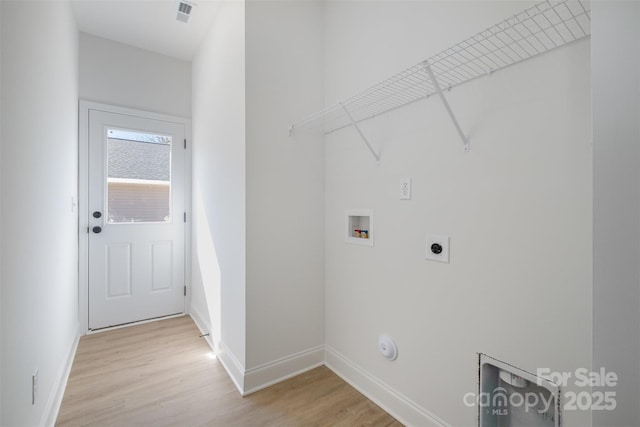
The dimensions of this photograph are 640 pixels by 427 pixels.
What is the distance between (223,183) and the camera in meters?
2.15

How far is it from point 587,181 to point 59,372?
286cm

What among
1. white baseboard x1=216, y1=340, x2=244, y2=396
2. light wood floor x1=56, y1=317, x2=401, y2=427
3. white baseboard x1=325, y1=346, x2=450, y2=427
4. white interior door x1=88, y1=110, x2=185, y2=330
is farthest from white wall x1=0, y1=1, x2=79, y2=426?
white baseboard x1=325, y1=346, x2=450, y2=427

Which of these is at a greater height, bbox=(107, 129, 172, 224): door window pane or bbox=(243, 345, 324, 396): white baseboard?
bbox=(107, 129, 172, 224): door window pane

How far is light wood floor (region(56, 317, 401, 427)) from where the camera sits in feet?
5.05

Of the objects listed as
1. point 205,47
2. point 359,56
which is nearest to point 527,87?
point 359,56

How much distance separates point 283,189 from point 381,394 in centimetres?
140

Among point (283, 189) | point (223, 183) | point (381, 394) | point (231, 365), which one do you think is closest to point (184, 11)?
point (223, 183)

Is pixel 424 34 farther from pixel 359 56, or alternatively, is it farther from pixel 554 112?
pixel 554 112

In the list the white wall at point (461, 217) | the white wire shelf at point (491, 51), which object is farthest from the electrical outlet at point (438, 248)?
the white wire shelf at point (491, 51)

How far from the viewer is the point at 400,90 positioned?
4.81 feet

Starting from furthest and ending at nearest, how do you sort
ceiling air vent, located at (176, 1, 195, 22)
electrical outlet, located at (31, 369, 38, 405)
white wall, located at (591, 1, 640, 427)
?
ceiling air vent, located at (176, 1, 195, 22) → electrical outlet, located at (31, 369, 38, 405) → white wall, located at (591, 1, 640, 427)

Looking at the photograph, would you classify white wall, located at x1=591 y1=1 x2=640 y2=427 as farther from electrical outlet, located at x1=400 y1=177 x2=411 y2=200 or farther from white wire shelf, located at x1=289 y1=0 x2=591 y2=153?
electrical outlet, located at x1=400 y1=177 x2=411 y2=200

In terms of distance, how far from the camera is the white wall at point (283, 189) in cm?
181

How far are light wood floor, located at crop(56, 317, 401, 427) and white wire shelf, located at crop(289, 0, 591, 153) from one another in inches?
59.8
